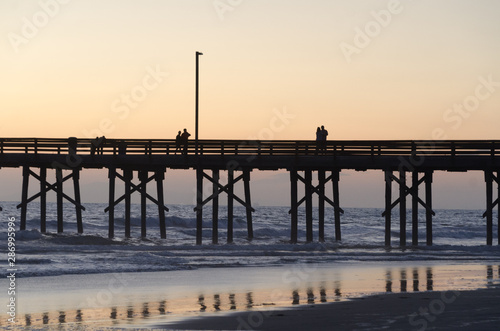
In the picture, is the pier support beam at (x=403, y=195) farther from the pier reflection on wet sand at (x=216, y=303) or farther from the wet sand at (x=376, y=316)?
the wet sand at (x=376, y=316)

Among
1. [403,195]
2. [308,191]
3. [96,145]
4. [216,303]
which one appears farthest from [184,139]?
[216,303]

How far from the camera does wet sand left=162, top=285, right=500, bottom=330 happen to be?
39.7 feet

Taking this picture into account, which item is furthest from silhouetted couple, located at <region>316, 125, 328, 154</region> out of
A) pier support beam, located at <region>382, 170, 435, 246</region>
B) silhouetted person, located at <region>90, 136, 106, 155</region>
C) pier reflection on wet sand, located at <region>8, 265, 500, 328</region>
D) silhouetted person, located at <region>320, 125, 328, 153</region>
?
pier reflection on wet sand, located at <region>8, 265, 500, 328</region>

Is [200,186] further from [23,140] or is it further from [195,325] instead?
[195,325]

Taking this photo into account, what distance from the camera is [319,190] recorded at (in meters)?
33.4

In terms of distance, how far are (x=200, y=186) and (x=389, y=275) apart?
13.5 meters

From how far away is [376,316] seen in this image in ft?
42.5

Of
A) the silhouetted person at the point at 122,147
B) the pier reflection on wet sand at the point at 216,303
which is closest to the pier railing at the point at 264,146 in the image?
the silhouetted person at the point at 122,147

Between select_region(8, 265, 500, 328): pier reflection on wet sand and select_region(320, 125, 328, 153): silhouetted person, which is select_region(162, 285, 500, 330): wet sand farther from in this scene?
select_region(320, 125, 328, 153): silhouetted person

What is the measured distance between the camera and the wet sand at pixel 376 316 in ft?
39.7

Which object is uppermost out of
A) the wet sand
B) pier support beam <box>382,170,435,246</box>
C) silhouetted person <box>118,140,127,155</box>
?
silhouetted person <box>118,140,127,155</box>

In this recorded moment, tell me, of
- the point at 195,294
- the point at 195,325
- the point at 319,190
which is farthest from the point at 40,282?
the point at 319,190

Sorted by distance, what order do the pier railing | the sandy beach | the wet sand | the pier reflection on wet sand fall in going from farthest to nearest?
the pier railing → the pier reflection on wet sand → the sandy beach → the wet sand

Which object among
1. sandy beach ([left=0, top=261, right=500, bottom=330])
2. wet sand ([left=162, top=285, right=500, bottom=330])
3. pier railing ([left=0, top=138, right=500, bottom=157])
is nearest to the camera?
wet sand ([left=162, top=285, right=500, bottom=330])
